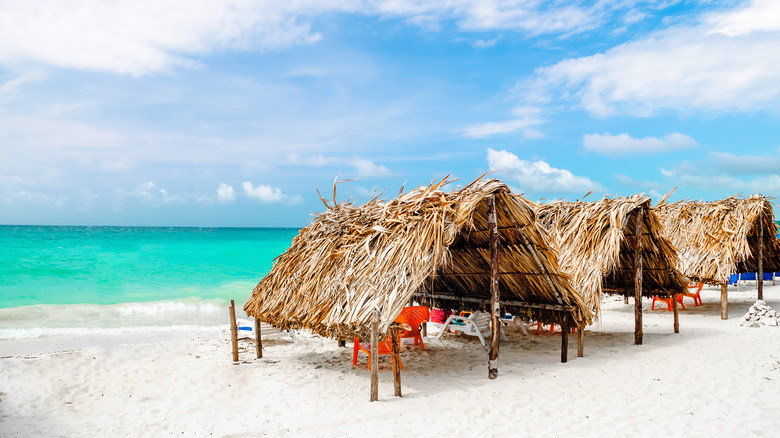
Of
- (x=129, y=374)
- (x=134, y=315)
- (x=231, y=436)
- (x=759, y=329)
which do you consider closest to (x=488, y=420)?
(x=231, y=436)

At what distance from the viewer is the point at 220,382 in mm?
5879

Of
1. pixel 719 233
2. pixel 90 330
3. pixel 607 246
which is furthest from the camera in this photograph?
pixel 90 330

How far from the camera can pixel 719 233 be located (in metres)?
10.1

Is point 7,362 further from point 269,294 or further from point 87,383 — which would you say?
point 269,294

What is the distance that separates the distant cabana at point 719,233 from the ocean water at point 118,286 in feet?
33.6

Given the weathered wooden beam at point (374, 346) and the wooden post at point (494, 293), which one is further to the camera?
the wooden post at point (494, 293)

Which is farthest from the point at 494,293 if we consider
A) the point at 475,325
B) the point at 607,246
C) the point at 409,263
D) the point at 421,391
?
the point at 607,246

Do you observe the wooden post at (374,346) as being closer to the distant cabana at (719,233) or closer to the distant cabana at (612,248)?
the distant cabana at (612,248)

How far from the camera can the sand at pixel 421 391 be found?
4148 mm

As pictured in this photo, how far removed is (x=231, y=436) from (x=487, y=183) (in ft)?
11.2

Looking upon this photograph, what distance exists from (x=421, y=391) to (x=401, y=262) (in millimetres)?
1388

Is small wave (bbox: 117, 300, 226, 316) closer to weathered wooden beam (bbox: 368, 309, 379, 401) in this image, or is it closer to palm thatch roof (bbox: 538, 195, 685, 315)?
palm thatch roof (bbox: 538, 195, 685, 315)

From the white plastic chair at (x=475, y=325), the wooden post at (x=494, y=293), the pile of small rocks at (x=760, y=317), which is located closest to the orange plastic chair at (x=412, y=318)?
the white plastic chair at (x=475, y=325)

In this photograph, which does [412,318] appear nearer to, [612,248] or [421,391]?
[421,391]
